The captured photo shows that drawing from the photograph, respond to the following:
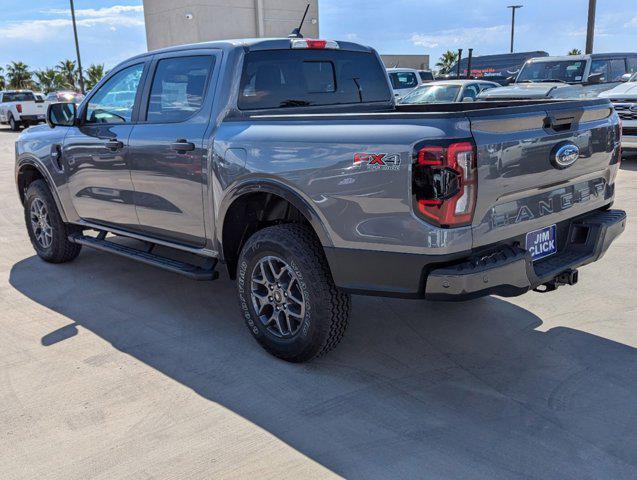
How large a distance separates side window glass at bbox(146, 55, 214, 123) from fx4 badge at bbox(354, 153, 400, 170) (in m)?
1.51

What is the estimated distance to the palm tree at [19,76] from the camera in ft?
210

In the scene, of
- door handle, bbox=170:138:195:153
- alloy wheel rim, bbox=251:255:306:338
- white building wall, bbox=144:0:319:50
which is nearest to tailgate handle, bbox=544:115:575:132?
alloy wheel rim, bbox=251:255:306:338

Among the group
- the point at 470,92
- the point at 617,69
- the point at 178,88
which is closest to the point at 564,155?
the point at 178,88

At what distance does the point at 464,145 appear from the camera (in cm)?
287

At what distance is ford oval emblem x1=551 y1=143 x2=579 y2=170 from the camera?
333cm

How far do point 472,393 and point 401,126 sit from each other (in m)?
1.48

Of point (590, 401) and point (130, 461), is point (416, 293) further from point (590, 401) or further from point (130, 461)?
point (130, 461)

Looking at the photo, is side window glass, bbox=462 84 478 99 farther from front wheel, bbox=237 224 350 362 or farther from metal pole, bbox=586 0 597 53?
front wheel, bbox=237 224 350 362

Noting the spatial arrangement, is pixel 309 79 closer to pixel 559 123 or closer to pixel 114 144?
pixel 114 144

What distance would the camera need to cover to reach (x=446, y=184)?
114 inches

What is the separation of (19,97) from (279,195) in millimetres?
27788

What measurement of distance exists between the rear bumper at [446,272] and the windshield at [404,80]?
16.0 m

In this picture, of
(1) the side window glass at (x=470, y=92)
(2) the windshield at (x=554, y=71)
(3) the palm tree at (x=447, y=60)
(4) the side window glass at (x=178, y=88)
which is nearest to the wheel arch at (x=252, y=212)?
(4) the side window glass at (x=178, y=88)

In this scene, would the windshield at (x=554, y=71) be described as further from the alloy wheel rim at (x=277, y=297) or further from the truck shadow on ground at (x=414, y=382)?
the alloy wheel rim at (x=277, y=297)
